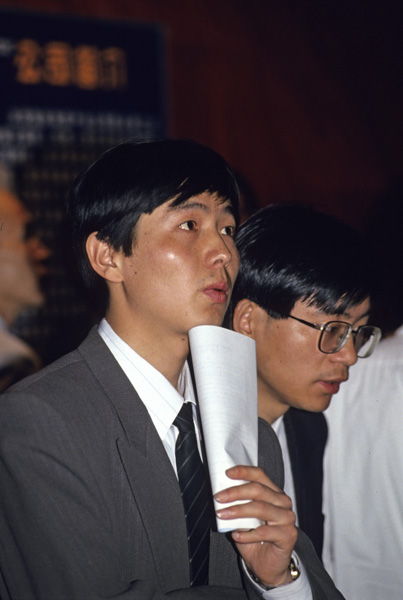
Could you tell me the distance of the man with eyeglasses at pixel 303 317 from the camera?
57.9 inches

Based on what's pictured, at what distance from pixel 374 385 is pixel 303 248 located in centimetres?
40

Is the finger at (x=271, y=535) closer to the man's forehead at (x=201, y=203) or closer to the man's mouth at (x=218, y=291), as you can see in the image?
the man's mouth at (x=218, y=291)

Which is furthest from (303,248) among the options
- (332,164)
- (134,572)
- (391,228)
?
(332,164)

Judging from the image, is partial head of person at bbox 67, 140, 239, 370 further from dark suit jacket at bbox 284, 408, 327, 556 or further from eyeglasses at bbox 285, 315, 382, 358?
dark suit jacket at bbox 284, 408, 327, 556

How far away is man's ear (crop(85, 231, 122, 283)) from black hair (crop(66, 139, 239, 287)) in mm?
13

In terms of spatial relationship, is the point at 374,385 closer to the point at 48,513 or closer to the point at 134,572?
the point at 134,572

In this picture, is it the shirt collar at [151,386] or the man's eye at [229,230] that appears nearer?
the shirt collar at [151,386]

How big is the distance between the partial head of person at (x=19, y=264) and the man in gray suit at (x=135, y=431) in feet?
4.55

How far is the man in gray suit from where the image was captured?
0.90 m

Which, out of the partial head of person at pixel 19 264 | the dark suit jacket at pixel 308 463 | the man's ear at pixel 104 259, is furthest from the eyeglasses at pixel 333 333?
the partial head of person at pixel 19 264

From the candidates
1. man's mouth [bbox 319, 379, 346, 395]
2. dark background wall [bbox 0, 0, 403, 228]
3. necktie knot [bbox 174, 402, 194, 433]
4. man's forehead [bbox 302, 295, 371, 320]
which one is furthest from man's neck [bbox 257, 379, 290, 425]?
dark background wall [bbox 0, 0, 403, 228]

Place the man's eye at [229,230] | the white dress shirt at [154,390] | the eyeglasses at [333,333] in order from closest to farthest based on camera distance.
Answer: the white dress shirt at [154,390]
the man's eye at [229,230]
the eyeglasses at [333,333]

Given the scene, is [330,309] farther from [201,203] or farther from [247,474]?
[247,474]

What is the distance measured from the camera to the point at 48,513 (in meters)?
0.88
